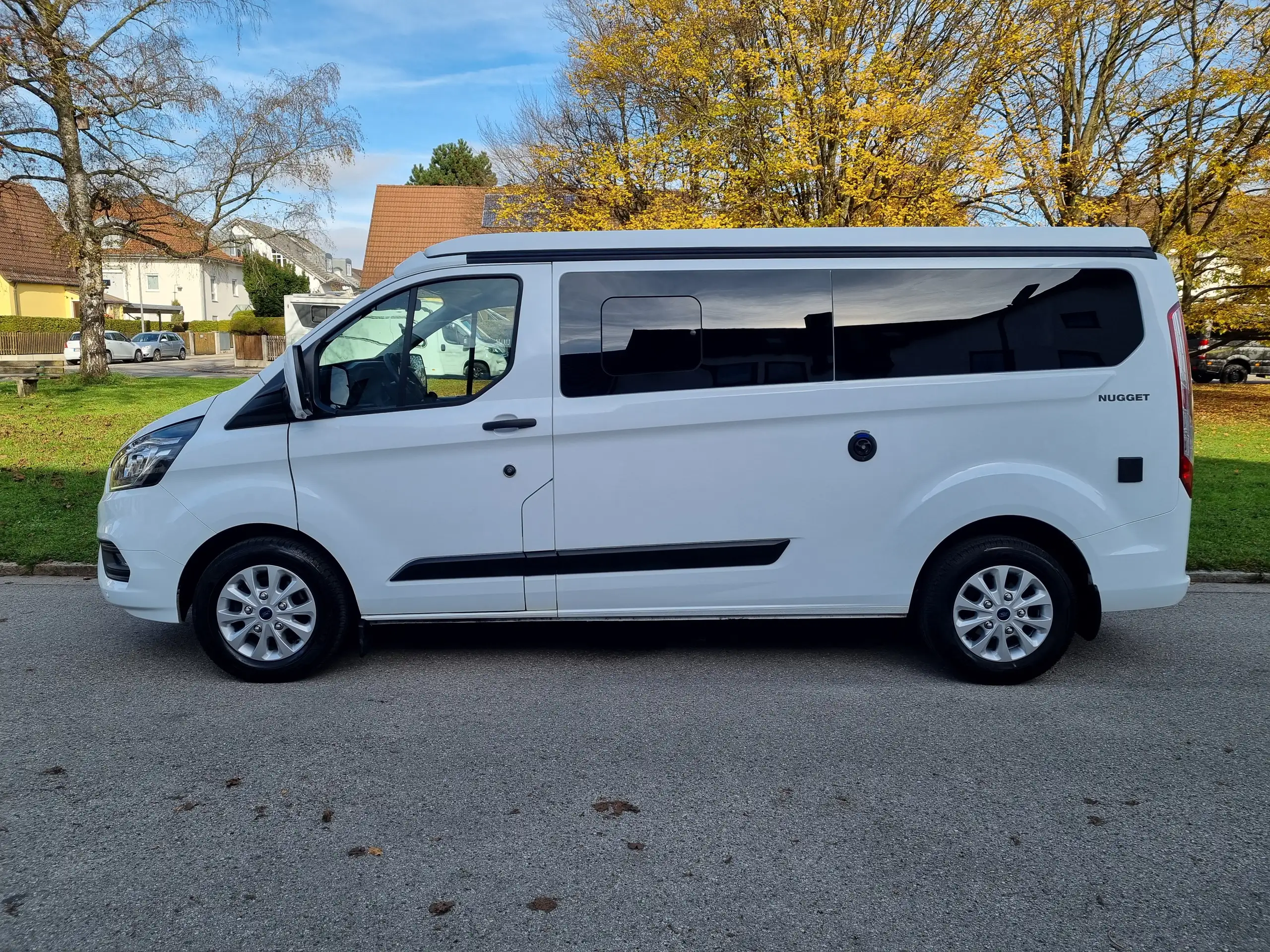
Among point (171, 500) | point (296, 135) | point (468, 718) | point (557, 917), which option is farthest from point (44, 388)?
point (557, 917)

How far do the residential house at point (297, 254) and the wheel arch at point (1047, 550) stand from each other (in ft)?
69.8

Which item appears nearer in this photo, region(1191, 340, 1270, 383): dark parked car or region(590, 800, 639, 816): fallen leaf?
region(590, 800, 639, 816): fallen leaf

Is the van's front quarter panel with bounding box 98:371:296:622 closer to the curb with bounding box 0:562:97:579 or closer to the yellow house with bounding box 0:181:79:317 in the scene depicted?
the curb with bounding box 0:562:97:579

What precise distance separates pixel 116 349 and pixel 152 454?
4453 cm

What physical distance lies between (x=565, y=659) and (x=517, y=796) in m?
1.75

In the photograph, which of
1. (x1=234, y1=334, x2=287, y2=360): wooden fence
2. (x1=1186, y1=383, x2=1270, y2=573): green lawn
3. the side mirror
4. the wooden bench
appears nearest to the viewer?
the side mirror

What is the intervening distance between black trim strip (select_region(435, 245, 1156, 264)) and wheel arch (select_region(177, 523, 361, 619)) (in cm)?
170

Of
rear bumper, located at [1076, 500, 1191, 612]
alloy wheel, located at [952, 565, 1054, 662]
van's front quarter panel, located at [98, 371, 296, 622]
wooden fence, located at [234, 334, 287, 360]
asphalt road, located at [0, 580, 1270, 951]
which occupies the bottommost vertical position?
asphalt road, located at [0, 580, 1270, 951]

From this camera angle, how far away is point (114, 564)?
5.07 meters

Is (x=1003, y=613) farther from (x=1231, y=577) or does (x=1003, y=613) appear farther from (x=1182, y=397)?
(x=1231, y=577)

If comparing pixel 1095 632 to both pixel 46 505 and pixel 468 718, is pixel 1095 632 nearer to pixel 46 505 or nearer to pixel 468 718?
pixel 468 718

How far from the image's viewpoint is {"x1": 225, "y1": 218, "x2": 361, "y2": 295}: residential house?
76.8 feet

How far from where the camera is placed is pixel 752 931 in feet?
9.15

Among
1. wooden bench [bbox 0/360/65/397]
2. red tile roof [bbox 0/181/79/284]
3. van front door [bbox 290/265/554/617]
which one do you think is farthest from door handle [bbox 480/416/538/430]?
red tile roof [bbox 0/181/79/284]
